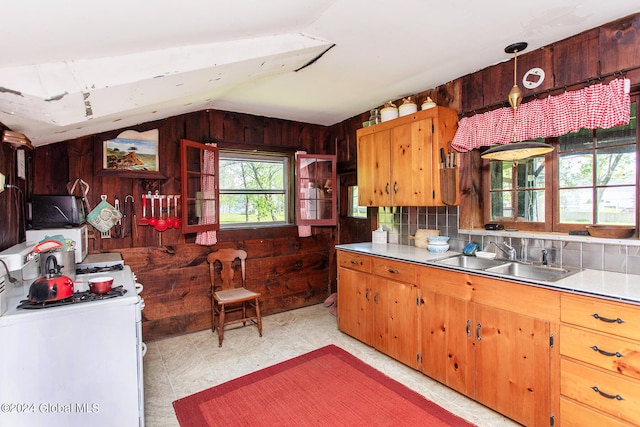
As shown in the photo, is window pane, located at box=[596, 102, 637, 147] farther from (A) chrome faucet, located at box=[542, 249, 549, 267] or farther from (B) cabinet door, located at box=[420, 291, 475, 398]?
(B) cabinet door, located at box=[420, 291, 475, 398]

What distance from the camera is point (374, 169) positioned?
11.0 ft

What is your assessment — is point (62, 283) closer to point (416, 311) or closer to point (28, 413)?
point (28, 413)

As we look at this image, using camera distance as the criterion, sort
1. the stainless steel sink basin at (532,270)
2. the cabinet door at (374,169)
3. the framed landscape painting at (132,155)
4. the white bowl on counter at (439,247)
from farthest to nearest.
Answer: the cabinet door at (374,169) → the framed landscape painting at (132,155) → the white bowl on counter at (439,247) → the stainless steel sink basin at (532,270)

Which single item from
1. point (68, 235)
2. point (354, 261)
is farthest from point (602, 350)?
point (68, 235)

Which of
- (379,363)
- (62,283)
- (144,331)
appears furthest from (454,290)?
(144,331)

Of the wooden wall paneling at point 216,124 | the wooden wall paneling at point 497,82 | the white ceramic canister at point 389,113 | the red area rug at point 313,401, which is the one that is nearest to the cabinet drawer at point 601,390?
the red area rug at point 313,401

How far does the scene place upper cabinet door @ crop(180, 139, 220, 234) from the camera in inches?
133

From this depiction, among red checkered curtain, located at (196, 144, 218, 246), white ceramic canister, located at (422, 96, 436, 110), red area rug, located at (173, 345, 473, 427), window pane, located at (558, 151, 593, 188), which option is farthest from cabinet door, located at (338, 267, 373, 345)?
window pane, located at (558, 151, 593, 188)

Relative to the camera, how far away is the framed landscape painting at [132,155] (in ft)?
10.2

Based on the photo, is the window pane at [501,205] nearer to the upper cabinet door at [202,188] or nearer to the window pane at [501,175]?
the window pane at [501,175]

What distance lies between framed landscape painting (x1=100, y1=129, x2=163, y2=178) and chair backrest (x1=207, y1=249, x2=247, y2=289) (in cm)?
100

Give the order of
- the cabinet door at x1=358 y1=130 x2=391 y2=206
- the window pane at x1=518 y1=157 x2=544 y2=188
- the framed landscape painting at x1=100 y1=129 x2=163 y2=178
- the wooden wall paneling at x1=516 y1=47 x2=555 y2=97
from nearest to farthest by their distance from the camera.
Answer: the wooden wall paneling at x1=516 y1=47 x2=555 y2=97
the window pane at x1=518 y1=157 x2=544 y2=188
the framed landscape painting at x1=100 y1=129 x2=163 y2=178
the cabinet door at x1=358 y1=130 x2=391 y2=206

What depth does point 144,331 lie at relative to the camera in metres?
3.26

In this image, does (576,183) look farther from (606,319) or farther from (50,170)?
(50,170)
